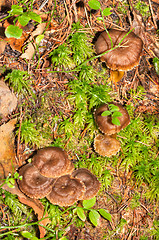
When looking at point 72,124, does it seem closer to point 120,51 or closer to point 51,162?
point 51,162

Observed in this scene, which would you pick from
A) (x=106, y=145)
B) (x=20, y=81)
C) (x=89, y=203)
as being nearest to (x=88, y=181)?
(x=89, y=203)

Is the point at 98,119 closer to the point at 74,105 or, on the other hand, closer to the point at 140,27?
the point at 74,105

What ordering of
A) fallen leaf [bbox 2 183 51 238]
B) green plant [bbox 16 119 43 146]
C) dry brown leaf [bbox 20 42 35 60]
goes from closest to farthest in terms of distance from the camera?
fallen leaf [bbox 2 183 51 238]
green plant [bbox 16 119 43 146]
dry brown leaf [bbox 20 42 35 60]

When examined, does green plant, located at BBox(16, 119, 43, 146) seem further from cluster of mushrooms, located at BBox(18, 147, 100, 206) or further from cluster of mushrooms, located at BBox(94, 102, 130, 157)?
cluster of mushrooms, located at BBox(94, 102, 130, 157)

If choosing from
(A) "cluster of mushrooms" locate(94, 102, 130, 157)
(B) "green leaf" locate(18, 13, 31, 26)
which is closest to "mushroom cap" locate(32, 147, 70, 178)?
(A) "cluster of mushrooms" locate(94, 102, 130, 157)

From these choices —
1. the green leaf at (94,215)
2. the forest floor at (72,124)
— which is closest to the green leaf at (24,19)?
the forest floor at (72,124)

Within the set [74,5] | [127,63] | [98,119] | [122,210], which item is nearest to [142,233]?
[122,210]

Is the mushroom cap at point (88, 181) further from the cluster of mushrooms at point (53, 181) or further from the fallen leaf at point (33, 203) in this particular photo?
the fallen leaf at point (33, 203)
